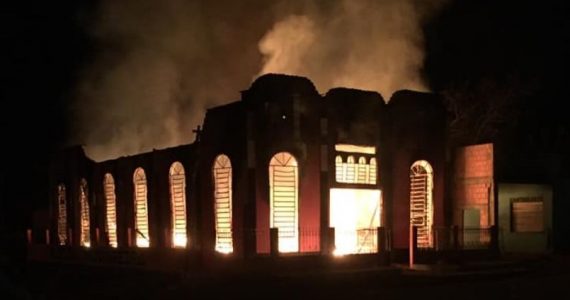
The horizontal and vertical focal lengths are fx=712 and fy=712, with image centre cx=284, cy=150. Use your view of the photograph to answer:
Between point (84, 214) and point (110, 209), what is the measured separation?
7.63 ft

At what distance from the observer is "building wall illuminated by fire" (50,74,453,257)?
64.9 feet

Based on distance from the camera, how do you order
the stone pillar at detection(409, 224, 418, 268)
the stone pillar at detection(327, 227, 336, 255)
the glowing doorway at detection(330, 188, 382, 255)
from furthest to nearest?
the glowing doorway at detection(330, 188, 382, 255)
the stone pillar at detection(409, 224, 418, 268)
the stone pillar at detection(327, 227, 336, 255)

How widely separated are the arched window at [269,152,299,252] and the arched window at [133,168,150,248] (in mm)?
6506

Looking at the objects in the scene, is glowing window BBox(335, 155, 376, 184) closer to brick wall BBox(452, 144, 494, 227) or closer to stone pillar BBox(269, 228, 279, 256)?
stone pillar BBox(269, 228, 279, 256)

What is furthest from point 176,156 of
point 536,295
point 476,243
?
point 536,295

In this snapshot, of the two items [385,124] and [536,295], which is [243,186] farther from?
[536,295]

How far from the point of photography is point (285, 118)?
20.0 m

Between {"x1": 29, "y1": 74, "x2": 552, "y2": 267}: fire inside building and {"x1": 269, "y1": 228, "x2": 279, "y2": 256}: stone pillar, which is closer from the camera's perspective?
{"x1": 269, "y1": 228, "x2": 279, "y2": 256}: stone pillar

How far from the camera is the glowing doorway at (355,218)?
69.3 feet

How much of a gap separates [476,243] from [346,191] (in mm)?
4631

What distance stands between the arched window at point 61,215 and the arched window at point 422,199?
14924 mm

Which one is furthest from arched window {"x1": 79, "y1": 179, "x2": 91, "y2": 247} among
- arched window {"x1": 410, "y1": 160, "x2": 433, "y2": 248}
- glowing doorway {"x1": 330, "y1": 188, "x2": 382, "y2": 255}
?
arched window {"x1": 410, "y1": 160, "x2": 433, "y2": 248}

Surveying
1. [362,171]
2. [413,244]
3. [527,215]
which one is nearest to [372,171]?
[362,171]

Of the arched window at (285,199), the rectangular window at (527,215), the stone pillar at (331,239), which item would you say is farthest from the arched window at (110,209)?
the rectangular window at (527,215)
